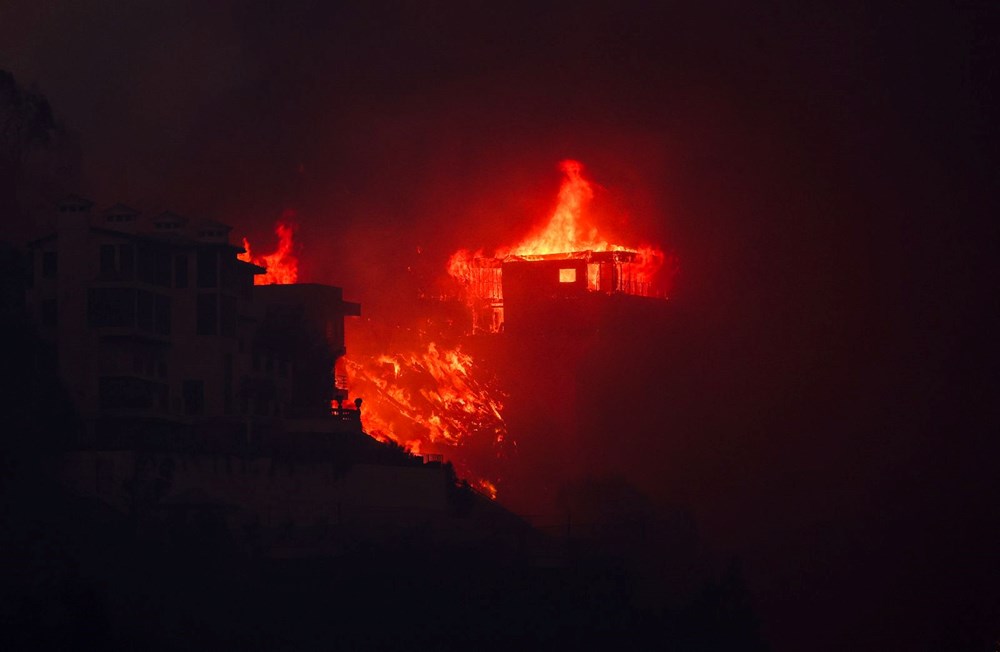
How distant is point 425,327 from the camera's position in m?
120

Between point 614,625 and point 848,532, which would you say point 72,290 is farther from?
point 848,532

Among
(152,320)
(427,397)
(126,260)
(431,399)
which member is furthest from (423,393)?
(126,260)

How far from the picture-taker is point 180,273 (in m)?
93.9

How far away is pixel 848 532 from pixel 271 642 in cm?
4823

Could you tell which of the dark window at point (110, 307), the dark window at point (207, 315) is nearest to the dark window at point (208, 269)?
the dark window at point (207, 315)

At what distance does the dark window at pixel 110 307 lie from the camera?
A: 89438mm

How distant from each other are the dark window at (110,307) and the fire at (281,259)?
92.1ft

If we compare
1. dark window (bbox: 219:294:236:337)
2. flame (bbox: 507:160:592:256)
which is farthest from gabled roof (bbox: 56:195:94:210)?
flame (bbox: 507:160:592:256)

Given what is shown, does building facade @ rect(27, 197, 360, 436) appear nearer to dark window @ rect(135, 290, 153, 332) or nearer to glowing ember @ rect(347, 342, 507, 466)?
dark window @ rect(135, 290, 153, 332)

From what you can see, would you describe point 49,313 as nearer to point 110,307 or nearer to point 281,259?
point 110,307

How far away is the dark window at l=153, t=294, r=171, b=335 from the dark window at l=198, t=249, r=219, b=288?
6.36 feet

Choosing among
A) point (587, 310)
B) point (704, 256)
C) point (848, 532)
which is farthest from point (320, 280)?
point (848, 532)

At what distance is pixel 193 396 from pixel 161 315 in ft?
12.2

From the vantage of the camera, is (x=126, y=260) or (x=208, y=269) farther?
(x=208, y=269)
